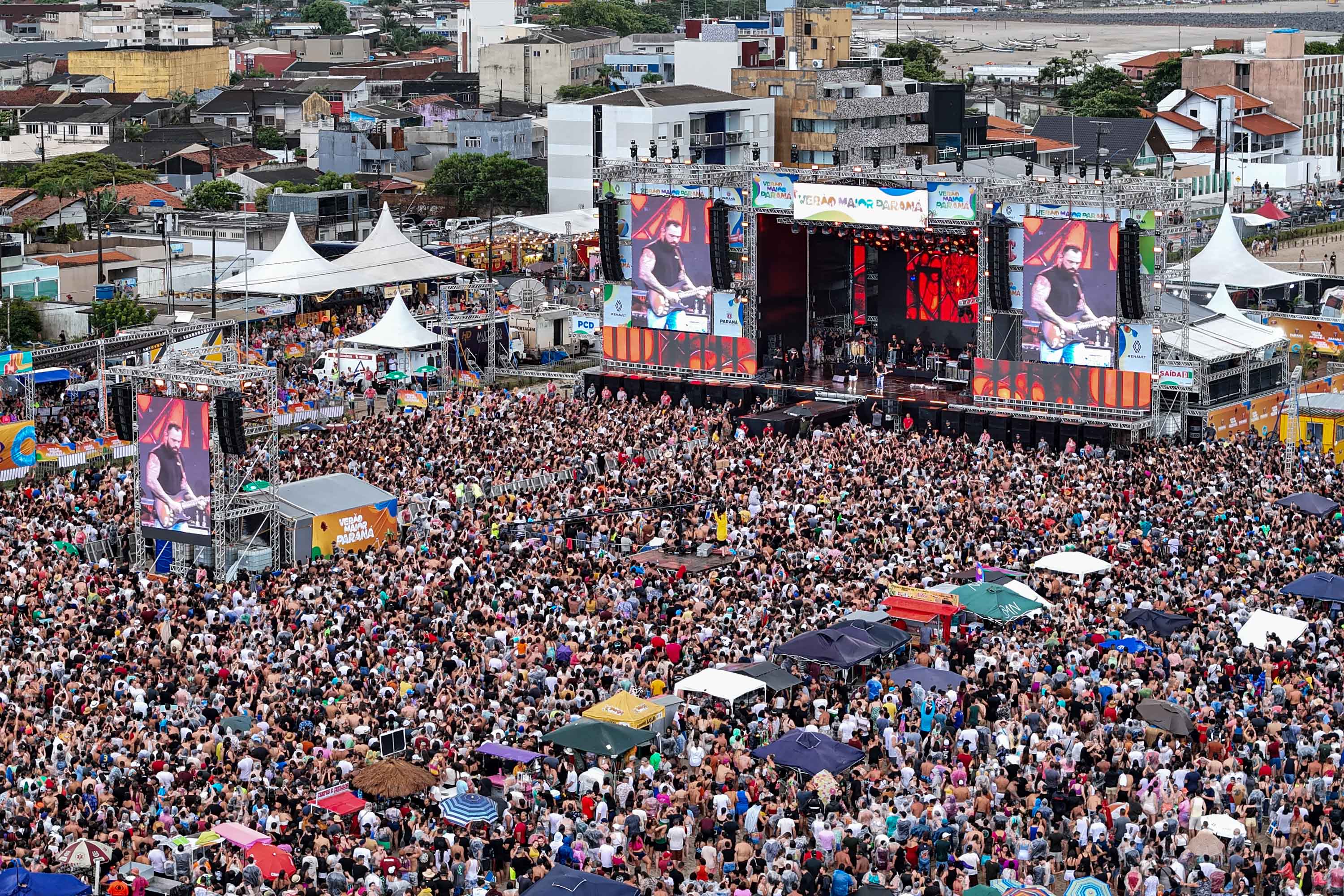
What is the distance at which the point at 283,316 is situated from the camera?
60281 mm

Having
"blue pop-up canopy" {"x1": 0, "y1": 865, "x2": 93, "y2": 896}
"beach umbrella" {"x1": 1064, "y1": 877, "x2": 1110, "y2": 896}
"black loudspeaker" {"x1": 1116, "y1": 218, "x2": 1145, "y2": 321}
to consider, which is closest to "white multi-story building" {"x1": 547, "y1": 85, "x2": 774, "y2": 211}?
"black loudspeaker" {"x1": 1116, "y1": 218, "x2": 1145, "y2": 321}

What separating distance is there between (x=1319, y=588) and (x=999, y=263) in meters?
16.5

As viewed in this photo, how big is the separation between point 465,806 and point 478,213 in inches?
2577

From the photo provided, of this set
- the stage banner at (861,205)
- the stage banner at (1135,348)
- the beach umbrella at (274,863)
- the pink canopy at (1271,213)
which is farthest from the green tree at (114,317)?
the pink canopy at (1271,213)

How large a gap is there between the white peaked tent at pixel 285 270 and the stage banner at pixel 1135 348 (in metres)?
25.8

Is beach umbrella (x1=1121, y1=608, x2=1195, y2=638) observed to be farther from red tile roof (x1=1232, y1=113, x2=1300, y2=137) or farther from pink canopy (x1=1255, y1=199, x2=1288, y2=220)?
red tile roof (x1=1232, y1=113, x2=1300, y2=137)

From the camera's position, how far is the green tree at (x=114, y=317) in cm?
5838

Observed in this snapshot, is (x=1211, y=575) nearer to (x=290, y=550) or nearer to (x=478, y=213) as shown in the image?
(x=290, y=550)

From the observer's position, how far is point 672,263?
51219 mm

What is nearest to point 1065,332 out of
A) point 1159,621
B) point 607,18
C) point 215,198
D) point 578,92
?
point 1159,621

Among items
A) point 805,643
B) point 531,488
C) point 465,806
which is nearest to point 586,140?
point 531,488

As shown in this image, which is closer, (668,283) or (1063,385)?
(1063,385)

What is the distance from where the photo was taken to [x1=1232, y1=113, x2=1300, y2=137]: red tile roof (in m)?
97.8

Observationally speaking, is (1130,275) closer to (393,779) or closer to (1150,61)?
(393,779)
